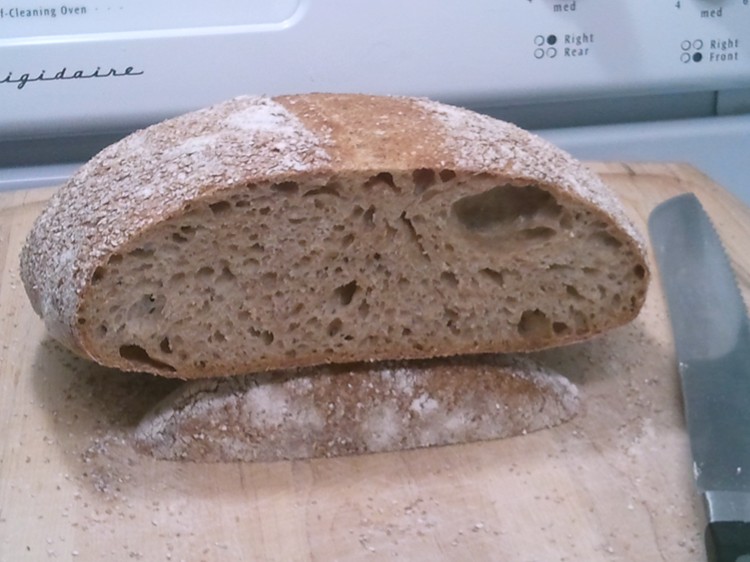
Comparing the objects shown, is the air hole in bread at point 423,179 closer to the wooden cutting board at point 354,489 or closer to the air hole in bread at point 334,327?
the air hole in bread at point 334,327

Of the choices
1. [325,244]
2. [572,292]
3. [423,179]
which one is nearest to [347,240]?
[325,244]

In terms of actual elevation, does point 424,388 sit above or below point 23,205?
below

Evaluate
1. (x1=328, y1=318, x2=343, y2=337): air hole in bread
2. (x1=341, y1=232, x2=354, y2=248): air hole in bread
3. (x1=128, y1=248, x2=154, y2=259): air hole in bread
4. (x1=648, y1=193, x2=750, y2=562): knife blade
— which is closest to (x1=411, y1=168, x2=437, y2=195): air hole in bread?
(x1=341, y1=232, x2=354, y2=248): air hole in bread

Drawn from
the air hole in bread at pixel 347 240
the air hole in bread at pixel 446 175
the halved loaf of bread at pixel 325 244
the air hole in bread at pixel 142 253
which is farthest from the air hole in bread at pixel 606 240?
the air hole in bread at pixel 142 253

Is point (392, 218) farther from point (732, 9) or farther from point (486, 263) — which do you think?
point (732, 9)

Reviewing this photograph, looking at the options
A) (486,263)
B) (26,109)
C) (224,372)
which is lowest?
(224,372)

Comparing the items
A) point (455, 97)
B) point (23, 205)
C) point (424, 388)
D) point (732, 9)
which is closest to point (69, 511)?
point (424, 388)
